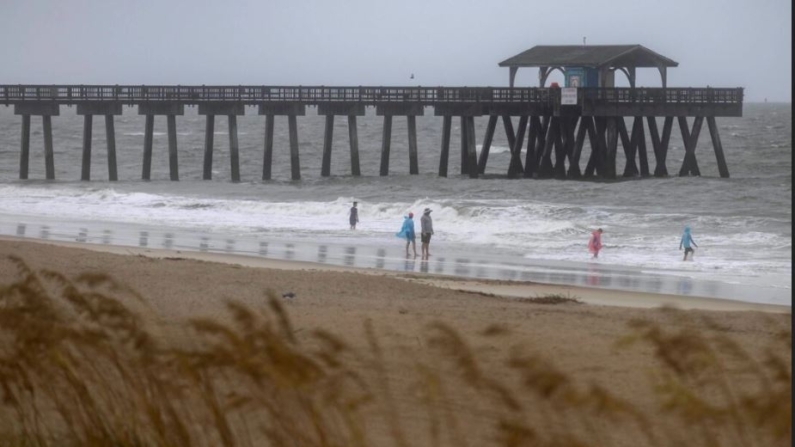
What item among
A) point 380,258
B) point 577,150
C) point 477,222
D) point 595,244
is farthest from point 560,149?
point 380,258

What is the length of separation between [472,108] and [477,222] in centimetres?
1238

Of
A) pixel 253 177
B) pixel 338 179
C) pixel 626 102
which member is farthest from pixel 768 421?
pixel 253 177

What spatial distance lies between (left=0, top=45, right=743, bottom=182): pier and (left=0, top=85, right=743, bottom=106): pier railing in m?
0.04

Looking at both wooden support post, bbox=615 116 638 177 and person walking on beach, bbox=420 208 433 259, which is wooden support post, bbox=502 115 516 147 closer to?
wooden support post, bbox=615 116 638 177

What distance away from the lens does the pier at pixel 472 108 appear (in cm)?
4341

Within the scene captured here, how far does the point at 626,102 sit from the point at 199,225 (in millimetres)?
18694

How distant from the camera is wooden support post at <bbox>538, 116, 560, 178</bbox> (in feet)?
147

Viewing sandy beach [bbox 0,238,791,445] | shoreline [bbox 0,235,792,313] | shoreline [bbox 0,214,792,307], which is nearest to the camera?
sandy beach [bbox 0,238,791,445]

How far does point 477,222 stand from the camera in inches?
1244

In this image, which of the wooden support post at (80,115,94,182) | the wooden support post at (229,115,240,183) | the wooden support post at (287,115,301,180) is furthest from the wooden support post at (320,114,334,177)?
the wooden support post at (80,115,94,182)

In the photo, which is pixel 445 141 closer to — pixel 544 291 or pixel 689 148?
pixel 689 148

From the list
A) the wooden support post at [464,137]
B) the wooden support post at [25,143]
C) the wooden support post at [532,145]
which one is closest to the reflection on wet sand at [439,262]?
the wooden support post at [464,137]

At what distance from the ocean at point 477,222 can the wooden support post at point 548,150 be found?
7.58ft

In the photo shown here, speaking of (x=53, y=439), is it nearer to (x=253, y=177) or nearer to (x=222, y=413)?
(x=222, y=413)
